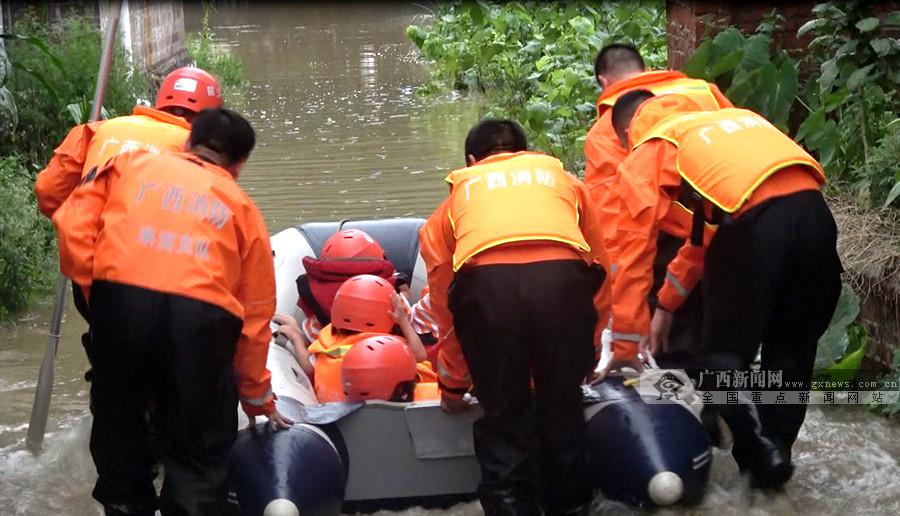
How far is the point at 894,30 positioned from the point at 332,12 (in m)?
32.6

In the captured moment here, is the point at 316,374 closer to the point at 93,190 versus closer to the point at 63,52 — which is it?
the point at 93,190

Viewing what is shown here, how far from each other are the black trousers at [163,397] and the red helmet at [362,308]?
4.15 ft

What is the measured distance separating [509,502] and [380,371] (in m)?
0.87

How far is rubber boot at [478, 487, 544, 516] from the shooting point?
4520 millimetres

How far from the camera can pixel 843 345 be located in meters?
6.31

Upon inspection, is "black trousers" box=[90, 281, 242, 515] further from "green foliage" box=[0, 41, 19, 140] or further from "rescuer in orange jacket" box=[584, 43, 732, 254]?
"green foliage" box=[0, 41, 19, 140]

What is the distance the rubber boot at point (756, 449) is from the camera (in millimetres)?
4793

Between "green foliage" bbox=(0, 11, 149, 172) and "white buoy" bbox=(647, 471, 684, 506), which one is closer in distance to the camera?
"white buoy" bbox=(647, 471, 684, 506)

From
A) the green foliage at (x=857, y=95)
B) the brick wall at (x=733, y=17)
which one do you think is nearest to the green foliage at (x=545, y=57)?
the brick wall at (x=733, y=17)

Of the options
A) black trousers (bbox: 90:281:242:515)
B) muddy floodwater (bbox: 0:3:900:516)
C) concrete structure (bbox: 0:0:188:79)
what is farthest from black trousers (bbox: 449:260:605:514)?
concrete structure (bbox: 0:0:188:79)

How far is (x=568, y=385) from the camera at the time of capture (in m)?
4.50

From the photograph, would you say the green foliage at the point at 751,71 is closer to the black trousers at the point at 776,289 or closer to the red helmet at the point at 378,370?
the black trousers at the point at 776,289

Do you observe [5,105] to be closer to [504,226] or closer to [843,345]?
[504,226]

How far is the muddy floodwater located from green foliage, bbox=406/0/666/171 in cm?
63
